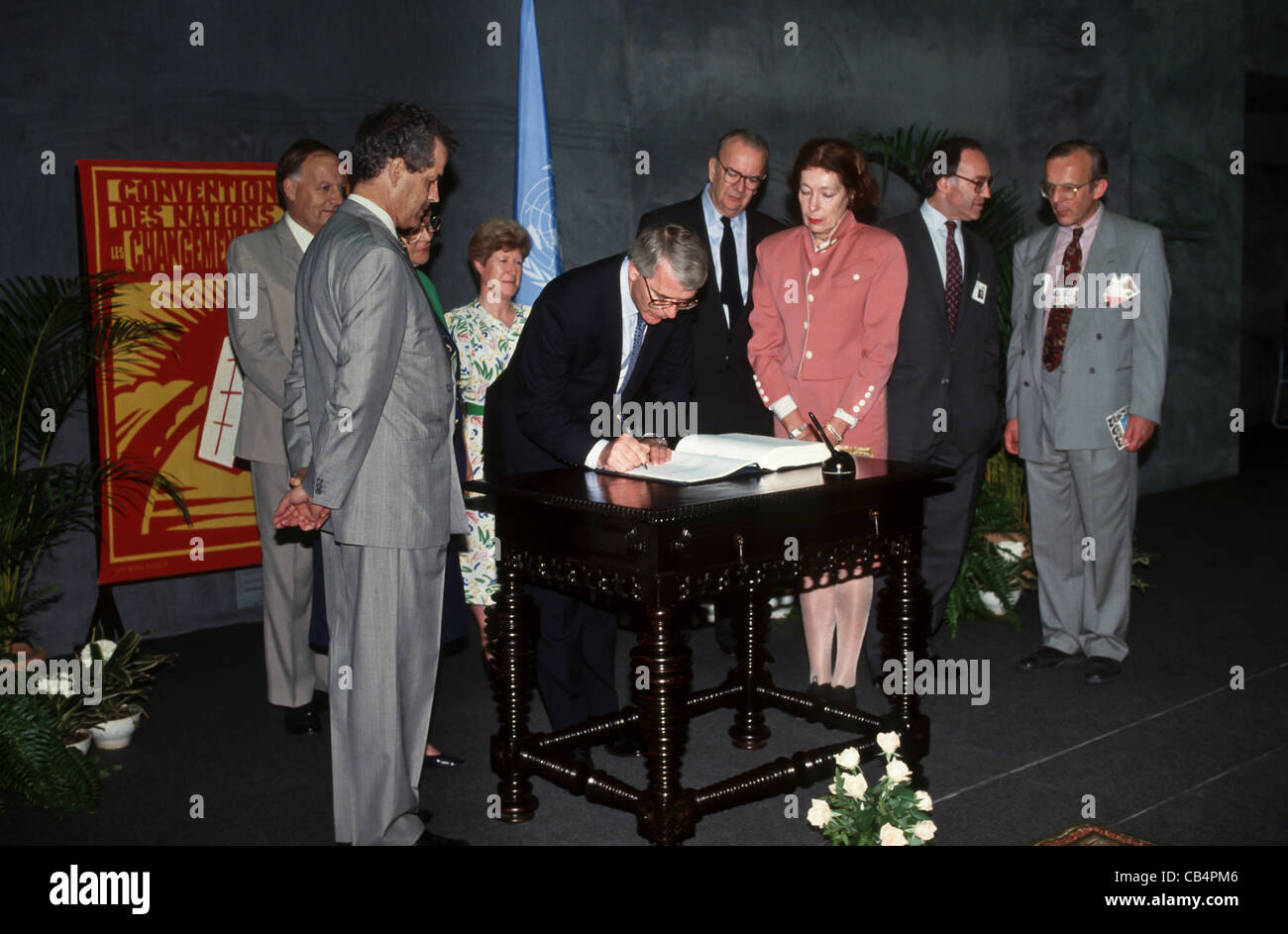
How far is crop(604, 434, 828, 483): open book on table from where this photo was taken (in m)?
3.25

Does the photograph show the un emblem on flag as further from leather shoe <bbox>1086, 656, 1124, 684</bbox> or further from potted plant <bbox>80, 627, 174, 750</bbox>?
leather shoe <bbox>1086, 656, 1124, 684</bbox>

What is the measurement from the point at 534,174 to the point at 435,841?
3484 millimetres

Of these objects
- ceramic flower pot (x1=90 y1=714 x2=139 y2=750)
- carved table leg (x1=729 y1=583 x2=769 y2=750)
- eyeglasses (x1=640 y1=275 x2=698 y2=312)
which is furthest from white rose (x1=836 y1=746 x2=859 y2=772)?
ceramic flower pot (x1=90 y1=714 x2=139 y2=750)

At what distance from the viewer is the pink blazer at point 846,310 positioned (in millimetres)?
4145

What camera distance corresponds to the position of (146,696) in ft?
15.4

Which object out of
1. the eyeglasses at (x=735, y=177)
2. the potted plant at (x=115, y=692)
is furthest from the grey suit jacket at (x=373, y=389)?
the eyeglasses at (x=735, y=177)

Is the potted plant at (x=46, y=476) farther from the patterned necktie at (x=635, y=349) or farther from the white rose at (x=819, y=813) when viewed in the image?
the white rose at (x=819, y=813)

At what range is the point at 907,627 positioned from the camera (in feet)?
11.8

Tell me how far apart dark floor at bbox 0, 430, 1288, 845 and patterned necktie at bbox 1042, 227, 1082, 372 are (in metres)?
1.22

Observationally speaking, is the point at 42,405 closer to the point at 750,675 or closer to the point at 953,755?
the point at 750,675

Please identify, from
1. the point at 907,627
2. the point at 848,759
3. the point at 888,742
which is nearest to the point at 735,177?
the point at 907,627

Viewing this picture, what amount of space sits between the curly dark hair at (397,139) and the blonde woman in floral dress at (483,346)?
1.40m
